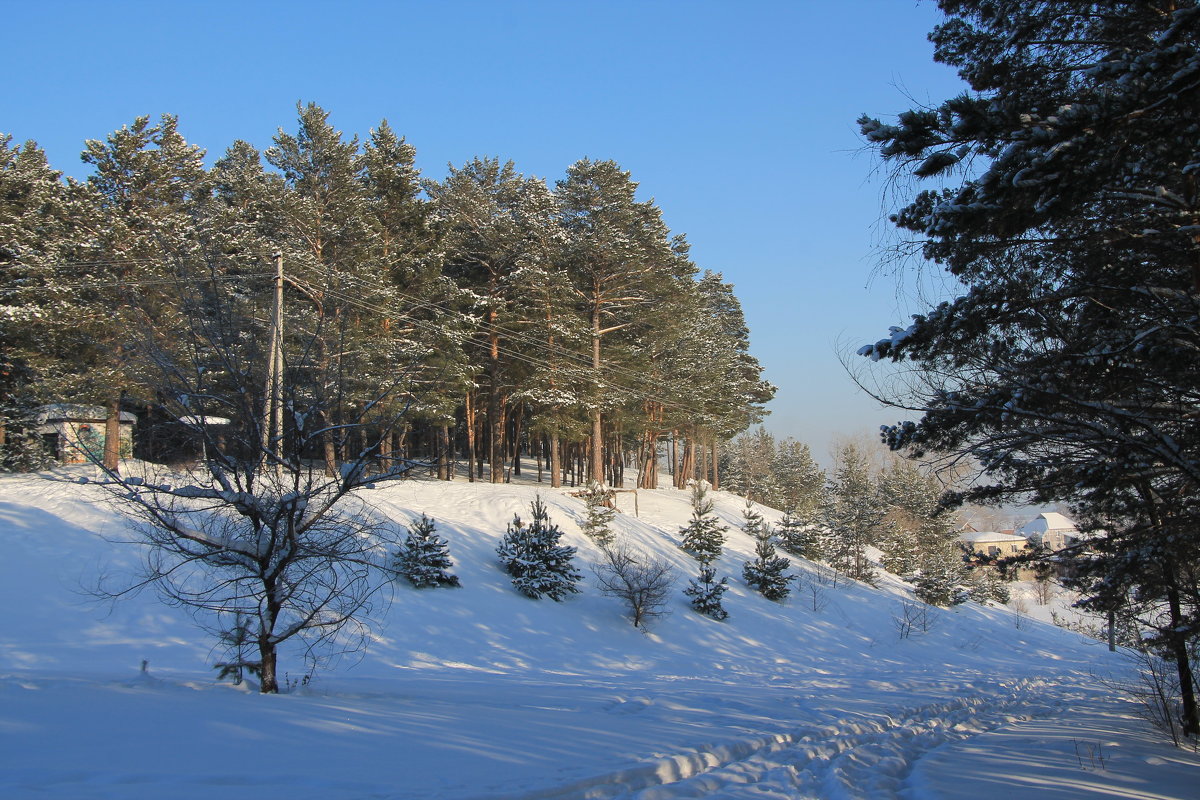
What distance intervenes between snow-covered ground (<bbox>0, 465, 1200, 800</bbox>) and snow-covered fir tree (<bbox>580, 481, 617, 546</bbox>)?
1303mm

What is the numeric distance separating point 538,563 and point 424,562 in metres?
3.11

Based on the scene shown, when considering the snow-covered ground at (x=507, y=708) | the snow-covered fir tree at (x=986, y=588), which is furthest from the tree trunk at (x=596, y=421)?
the snow-covered fir tree at (x=986, y=588)

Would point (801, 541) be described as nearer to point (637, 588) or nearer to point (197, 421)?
point (637, 588)

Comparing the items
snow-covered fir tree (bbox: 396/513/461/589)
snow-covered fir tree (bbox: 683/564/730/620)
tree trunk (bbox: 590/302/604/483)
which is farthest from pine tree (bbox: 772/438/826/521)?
snow-covered fir tree (bbox: 396/513/461/589)

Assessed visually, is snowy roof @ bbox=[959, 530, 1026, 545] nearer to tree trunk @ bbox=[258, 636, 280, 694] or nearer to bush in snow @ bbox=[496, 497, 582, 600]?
bush in snow @ bbox=[496, 497, 582, 600]

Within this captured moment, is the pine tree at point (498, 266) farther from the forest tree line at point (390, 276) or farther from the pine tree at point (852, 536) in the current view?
the pine tree at point (852, 536)

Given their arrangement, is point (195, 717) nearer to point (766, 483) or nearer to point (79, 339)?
point (79, 339)

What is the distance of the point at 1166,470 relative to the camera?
6.84 metres

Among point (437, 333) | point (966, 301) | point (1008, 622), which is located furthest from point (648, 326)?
point (966, 301)

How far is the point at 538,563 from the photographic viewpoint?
19250 mm

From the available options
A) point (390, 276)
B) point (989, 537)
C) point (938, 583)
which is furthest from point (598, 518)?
point (989, 537)

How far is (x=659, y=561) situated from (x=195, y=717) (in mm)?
18712

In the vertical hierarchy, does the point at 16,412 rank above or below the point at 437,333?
below

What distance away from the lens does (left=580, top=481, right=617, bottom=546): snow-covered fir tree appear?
24.0m
